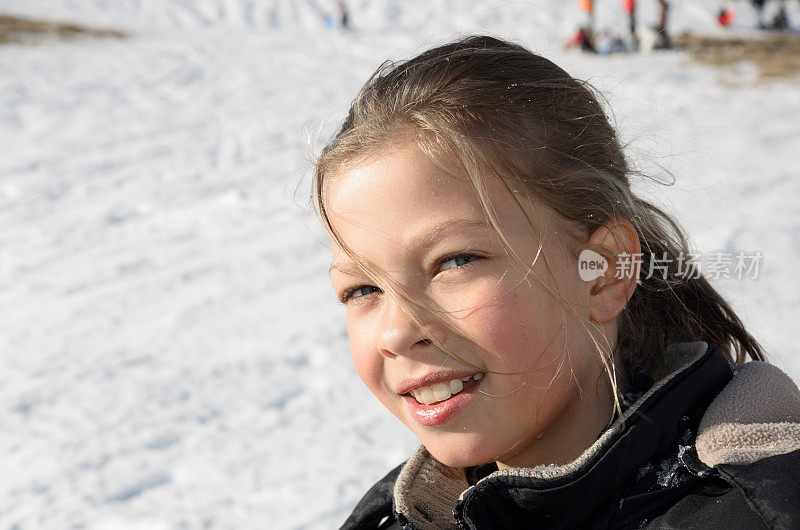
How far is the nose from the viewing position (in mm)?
1199

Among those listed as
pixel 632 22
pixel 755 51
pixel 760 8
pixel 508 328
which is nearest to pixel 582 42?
pixel 632 22

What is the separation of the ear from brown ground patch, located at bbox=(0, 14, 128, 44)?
15124 millimetres

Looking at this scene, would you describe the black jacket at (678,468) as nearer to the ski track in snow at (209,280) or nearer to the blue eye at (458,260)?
the blue eye at (458,260)

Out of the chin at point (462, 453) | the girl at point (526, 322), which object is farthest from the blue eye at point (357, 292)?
the chin at point (462, 453)

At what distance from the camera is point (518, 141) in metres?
1.30

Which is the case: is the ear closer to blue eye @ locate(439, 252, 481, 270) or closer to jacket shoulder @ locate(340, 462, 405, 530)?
blue eye @ locate(439, 252, 481, 270)

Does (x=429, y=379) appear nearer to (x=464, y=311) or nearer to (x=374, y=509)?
(x=464, y=311)

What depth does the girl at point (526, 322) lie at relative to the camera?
1.14m

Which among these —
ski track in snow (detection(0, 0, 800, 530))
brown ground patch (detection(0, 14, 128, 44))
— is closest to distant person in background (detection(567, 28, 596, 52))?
ski track in snow (detection(0, 0, 800, 530))

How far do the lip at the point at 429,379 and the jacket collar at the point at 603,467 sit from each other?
0.17 m

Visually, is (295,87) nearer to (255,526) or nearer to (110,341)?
(110,341)

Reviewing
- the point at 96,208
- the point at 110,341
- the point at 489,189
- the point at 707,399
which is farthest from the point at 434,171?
the point at 96,208

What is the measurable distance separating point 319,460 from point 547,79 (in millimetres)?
2081

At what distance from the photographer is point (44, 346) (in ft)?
13.9
